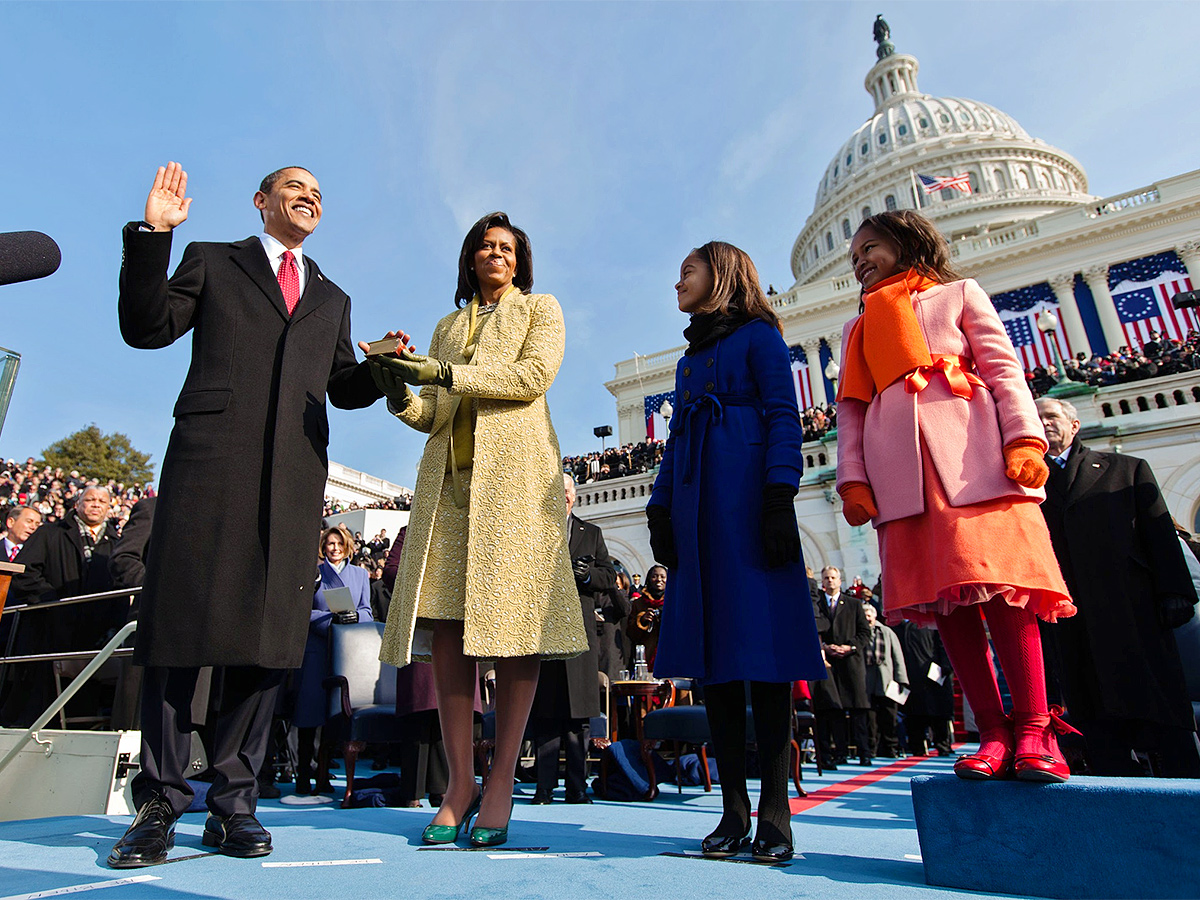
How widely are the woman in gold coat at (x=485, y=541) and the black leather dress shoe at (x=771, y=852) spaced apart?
76 centimetres

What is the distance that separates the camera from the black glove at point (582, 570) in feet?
14.2

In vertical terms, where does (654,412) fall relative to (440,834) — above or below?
above

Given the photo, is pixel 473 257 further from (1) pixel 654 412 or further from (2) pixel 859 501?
(1) pixel 654 412

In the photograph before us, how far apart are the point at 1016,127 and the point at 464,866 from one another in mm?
76202

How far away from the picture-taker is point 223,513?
2.16 metres

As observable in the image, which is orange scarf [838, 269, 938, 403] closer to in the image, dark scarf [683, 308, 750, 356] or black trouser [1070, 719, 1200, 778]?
dark scarf [683, 308, 750, 356]

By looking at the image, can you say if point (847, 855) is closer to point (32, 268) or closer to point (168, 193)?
point (32, 268)

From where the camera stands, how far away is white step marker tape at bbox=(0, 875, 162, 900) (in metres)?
1.49

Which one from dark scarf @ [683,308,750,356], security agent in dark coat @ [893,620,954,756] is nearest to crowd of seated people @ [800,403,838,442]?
security agent in dark coat @ [893,620,954,756]

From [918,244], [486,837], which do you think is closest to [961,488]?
[918,244]

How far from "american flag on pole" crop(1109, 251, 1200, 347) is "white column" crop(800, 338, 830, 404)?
39.7 ft

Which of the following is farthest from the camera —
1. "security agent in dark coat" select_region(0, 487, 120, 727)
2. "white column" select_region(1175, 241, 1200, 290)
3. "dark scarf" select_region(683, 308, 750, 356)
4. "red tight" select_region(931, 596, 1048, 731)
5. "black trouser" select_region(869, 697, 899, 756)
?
"white column" select_region(1175, 241, 1200, 290)

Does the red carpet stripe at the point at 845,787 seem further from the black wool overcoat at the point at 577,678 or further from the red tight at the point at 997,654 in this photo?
the red tight at the point at 997,654

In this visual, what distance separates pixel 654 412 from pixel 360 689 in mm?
34939
